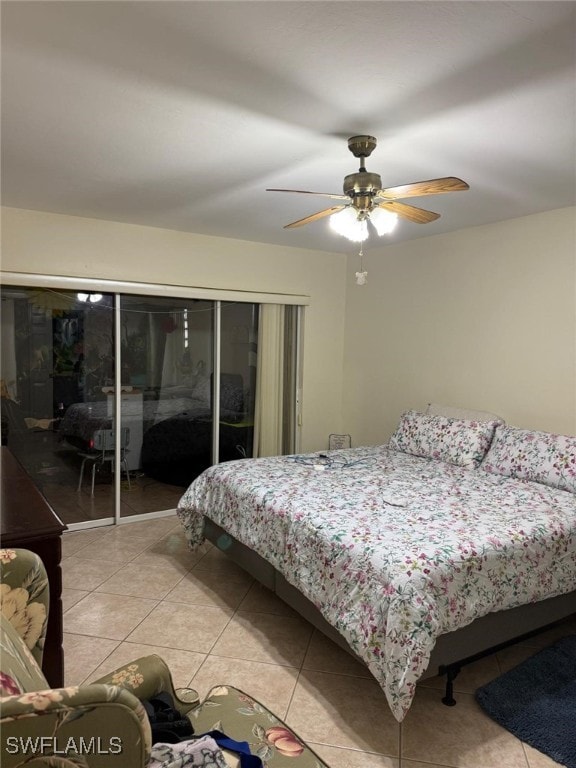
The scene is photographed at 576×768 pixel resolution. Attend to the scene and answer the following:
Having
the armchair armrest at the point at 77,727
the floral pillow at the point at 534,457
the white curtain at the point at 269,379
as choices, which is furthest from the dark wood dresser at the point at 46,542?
the white curtain at the point at 269,379

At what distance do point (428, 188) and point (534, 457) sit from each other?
1.91 m

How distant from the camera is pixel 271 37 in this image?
5.00ft

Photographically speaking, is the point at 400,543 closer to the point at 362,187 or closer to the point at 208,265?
the point at 362,187

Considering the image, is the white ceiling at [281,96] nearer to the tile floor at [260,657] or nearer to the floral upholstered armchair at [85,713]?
the floral upholstered armchair at [85,713]

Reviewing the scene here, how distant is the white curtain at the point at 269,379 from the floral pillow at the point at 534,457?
2146mm

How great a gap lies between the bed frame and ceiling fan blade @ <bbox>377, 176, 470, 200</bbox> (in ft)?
5.90

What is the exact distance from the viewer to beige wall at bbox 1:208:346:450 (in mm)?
3652

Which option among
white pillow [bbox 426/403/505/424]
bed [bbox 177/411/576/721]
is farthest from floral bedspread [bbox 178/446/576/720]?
white pillow [bbox 426/403/505/424]

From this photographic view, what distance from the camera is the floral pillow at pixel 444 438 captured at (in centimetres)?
355

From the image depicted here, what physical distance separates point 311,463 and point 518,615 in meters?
1.64

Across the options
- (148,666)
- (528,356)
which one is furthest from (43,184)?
(528,356)

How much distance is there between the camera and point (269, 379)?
4.97 m

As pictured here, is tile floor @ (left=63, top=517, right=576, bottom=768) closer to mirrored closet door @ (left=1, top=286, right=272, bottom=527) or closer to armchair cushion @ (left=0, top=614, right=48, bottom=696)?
mirrored closet door @ (left=1, top=286, right=272, bottom=527)

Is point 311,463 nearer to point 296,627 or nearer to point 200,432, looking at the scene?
point 296,627
